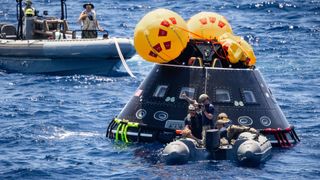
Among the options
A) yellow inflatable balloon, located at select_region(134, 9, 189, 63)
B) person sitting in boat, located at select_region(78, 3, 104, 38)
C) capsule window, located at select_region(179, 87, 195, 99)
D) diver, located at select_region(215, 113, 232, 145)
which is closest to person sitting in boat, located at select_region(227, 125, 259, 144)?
diver, located at select_region(215, 113, 232, 145)

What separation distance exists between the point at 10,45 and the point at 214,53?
14578 millimetres

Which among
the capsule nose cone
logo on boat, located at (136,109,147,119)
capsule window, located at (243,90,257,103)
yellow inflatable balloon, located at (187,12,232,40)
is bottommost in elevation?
the capsule nose cone

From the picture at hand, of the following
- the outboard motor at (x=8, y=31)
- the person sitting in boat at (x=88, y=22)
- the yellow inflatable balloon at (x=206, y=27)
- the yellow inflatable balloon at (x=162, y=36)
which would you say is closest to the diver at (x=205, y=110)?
the yellow inflatable balloon at (x=162, y=36)

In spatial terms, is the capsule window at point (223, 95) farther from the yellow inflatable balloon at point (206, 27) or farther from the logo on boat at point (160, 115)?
the yellow inflatable balloon at point (206, 27)

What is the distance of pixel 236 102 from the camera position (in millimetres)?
23688

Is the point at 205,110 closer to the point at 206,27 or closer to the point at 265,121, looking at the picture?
the point at 265,121

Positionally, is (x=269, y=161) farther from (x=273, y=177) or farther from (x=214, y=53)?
(x=214, y=53)

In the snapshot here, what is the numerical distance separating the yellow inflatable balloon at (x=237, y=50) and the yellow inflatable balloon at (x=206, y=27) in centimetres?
90

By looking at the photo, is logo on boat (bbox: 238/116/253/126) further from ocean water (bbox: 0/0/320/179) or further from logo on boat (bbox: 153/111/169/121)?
logo on boat (bbox: 153/111/169/121)

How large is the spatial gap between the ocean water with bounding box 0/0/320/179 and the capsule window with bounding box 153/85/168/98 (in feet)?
4.34

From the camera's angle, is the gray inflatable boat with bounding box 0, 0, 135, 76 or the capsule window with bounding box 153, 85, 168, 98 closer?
the capsule window with bounding box 153, 85, 168, 98

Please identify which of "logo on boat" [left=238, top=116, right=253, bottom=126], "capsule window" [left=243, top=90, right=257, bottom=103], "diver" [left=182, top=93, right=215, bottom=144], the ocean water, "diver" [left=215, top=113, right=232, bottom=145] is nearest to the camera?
the ocean water

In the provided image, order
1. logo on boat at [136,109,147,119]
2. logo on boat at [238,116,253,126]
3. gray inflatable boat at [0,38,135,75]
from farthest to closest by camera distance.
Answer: gray inflatable boat at [0,38,135,75] < logo on boat at [136,109,147,119] < logo on boat at [238,116,253,126]

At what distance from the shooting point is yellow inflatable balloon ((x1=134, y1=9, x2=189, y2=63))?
2375 centimetres
